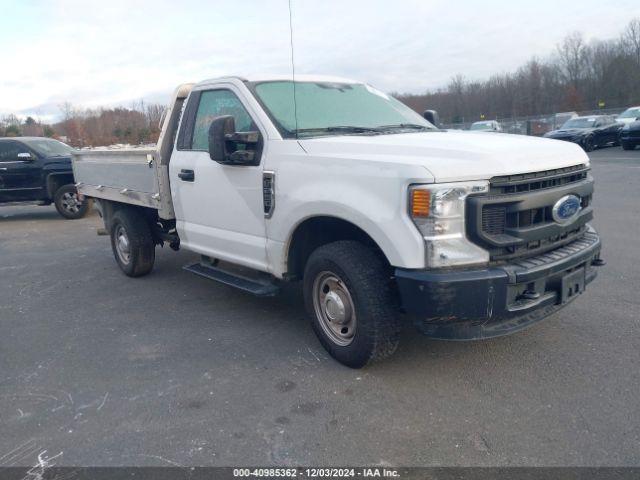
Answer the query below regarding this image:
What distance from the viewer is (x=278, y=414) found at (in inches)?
131

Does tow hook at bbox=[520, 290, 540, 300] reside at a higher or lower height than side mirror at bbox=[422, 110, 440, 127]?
lower

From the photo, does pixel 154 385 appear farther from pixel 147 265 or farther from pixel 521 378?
pixel 147 265

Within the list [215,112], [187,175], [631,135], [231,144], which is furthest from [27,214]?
[631,135]

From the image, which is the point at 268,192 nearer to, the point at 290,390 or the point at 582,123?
the point at 290,390

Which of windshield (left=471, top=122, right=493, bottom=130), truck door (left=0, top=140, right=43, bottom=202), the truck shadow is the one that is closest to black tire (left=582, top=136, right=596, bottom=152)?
windshield (left=471, top=122, right=493, bottom=130)

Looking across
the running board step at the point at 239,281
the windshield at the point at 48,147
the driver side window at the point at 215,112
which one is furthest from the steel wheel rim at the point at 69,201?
the driver side window at the point at 215,112

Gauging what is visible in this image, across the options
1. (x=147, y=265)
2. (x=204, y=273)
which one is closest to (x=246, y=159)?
(x=204, y=273)

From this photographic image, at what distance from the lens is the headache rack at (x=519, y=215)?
3162 mm

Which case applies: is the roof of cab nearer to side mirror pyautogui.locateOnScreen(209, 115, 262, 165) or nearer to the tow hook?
side mirror pyautogui.locateOnScreen(209, 115, 262, 165)

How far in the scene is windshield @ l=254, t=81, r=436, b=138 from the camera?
14.1ft

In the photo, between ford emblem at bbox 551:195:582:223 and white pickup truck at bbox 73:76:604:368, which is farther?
ford emblem at bbox 551:195:582:223

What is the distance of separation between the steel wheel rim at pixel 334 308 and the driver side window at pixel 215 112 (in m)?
1.40

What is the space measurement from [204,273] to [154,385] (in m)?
1.45

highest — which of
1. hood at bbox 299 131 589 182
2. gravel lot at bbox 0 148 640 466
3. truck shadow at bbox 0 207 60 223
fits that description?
hood at bbox 299 131 589 182
